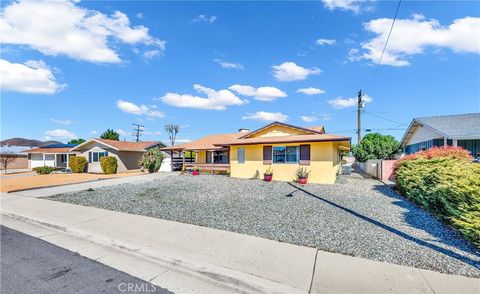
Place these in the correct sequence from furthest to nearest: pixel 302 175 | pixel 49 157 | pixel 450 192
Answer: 1. pixel 49 157
2. pixel 302 175
3. pixel 450 192

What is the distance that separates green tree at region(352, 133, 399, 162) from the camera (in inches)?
1033

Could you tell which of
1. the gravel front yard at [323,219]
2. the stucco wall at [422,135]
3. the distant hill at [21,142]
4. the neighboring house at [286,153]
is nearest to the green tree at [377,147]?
the stucco wall at [422,135]

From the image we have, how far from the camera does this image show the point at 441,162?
33.1 feet

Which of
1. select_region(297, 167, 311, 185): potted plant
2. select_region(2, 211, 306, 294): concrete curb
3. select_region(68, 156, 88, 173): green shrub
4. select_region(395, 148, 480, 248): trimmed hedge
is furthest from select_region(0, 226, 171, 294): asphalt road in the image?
select_region(68, 156, 88, 173): green shrub

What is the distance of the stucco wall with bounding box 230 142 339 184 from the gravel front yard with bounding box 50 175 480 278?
2.74 m

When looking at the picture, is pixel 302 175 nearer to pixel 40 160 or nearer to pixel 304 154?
pixel 304 154

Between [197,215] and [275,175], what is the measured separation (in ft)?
30.3

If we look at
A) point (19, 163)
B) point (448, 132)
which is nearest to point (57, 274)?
point (448, 132)

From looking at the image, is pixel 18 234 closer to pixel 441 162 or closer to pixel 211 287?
pixel 211 287

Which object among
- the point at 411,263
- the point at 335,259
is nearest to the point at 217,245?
the point at 335,259

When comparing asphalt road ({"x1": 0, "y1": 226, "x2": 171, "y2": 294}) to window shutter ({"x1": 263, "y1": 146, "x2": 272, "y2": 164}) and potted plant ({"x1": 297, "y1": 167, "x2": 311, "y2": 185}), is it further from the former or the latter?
window shutter ({"x1": 263, "y1": 146, "x2": 272, "y2": 164})

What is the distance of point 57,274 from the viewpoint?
162 inches

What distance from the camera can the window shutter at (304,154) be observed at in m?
15.0

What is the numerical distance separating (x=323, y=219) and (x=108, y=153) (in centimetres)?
2543
